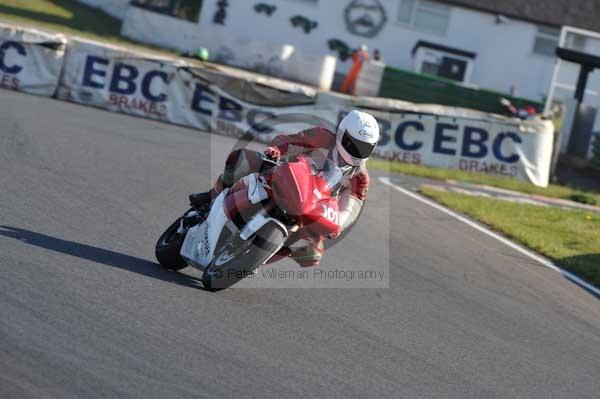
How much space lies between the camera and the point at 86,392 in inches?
187

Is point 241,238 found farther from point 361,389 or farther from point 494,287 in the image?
point 494,287

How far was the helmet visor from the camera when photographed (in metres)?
7.08

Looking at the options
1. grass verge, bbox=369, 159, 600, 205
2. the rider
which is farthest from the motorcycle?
grass verge, bbox=369, 159, 600, 205

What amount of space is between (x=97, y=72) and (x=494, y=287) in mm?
10981

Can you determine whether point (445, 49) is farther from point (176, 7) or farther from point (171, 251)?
point (171, 251)

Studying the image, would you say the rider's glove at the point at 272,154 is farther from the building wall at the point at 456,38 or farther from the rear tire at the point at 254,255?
the building wall at the point at 456,38

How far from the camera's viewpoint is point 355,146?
7.11 meters

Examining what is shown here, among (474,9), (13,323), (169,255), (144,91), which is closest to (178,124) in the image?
(144,91)

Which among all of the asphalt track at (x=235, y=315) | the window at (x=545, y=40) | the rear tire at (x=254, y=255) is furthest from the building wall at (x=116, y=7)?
the rear tire at (x=254, y=255)

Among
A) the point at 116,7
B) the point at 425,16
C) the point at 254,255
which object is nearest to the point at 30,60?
the point at 254,255

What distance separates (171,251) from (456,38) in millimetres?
32550

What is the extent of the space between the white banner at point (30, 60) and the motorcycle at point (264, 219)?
39.3 ft

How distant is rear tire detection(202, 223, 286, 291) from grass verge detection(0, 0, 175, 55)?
26573 mm

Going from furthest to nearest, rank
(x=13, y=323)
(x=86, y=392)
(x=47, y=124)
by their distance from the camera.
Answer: (x=47, y=124) < (x=13, y=323) < (x=86, y=392)
